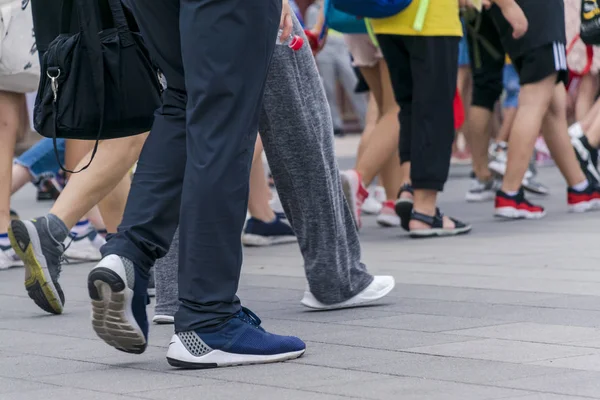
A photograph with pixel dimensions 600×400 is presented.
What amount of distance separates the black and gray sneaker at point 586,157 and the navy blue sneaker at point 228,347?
5.07 metres

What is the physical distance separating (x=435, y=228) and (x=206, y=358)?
3.70 metres

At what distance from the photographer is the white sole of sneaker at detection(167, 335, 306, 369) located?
3.67 metres

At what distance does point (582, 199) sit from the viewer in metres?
8.23

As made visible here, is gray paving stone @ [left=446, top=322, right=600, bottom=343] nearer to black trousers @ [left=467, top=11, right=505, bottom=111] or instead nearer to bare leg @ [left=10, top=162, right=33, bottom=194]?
bare leg @ [left=10, top=162, right=33, bottom=194]

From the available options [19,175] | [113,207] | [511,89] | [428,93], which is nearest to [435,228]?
[428,93]

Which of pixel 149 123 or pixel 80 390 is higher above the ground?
pixel 149 123

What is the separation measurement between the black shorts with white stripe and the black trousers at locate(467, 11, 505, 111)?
2.78 ft

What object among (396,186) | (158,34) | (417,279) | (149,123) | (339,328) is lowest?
(396,186)

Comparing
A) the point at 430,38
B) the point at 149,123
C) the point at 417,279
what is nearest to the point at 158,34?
the point at 149,123

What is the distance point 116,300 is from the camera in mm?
3670

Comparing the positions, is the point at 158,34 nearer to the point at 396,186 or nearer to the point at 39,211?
the point at 396,186

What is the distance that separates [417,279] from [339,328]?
1.25 m

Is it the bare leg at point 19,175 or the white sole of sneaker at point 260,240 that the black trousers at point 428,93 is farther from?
the bare leg at point 19,175

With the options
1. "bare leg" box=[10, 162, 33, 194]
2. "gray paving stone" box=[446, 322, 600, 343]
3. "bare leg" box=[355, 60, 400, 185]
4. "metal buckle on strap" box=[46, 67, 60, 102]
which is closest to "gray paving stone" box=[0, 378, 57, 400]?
"metal buckle on strap" box=[46, 67, 60, 102]
